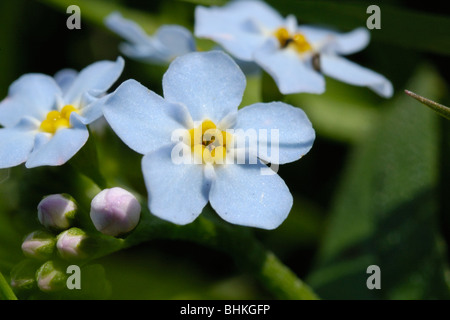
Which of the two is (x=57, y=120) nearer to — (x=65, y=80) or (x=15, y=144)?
(x=15, y=144)

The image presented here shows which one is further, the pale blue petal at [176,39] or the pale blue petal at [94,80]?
the pale blue petal at [176,39]

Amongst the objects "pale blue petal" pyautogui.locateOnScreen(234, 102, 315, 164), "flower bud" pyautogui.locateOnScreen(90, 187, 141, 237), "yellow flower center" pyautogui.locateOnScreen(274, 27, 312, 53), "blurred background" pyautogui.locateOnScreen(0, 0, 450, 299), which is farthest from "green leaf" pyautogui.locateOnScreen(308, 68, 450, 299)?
"flower bud" pyautogui.locateOnScreen(90, 187, 141, 237)

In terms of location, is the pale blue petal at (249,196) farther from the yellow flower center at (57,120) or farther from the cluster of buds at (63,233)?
the yellow flower center at (57,120)

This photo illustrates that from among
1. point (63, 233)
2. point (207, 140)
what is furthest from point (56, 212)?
point (207, 140)

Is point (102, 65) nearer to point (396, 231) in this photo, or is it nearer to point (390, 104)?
point (396, 231)

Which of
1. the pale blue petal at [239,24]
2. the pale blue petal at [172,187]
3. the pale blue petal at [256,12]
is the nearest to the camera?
the pale blue petal at [172,187]

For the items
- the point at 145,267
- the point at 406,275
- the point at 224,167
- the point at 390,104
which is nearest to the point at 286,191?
the point at 224,167

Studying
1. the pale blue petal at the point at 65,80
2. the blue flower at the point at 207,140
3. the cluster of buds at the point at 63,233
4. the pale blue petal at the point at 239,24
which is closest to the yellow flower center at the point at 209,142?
the blue flower at the point at 207,140

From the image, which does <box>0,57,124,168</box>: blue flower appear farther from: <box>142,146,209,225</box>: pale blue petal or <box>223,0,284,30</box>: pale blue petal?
<box>223,0,284,30</box>: pale blue petal
